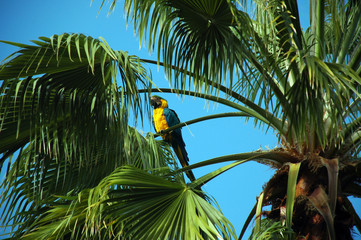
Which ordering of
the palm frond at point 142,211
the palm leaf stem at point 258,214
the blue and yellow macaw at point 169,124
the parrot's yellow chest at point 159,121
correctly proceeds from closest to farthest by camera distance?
1. the palm frond at point 142,211
2. the palm leaf stem at point 258,214
3. the blue and yellow macaw at point 169,124
4. the parrot's yellow chest at point 159,121

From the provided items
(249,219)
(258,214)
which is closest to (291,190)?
(258,214)

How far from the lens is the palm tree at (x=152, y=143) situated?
2463mm

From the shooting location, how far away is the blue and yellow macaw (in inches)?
164

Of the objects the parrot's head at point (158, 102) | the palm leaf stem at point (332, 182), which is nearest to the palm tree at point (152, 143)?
the palm leaf stem at point (332, 182)

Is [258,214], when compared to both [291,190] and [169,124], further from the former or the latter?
[169,124]

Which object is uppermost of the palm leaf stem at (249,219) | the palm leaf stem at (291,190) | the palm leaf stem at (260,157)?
the palm leaf stem at (260,157)

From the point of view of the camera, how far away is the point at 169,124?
175 inches

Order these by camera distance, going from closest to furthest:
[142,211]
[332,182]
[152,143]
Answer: [142,211], [332,182], [152,143]

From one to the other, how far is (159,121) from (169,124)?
139 millimetres

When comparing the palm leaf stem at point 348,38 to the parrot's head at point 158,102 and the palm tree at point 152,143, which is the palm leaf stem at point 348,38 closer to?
the palm tree at point 152,143

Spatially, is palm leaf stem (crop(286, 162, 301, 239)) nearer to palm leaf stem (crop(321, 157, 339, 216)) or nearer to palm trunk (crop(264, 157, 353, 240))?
palm trunk (crop(264, 157, 353, 240))

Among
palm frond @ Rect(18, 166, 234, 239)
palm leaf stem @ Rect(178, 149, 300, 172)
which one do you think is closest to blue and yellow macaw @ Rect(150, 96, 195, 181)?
palm leaf stem @ Rect(178, 149, 300, 172)

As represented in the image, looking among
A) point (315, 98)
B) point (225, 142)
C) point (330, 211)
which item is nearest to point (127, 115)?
point (315, 98)

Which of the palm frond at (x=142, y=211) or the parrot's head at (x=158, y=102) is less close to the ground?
the parrot's head at (x=158, y=102)
